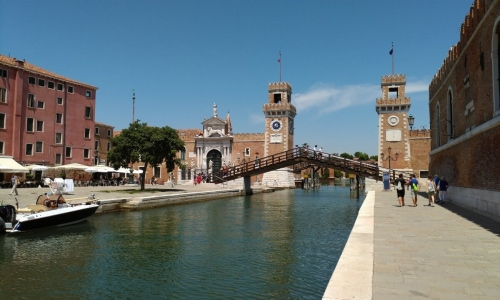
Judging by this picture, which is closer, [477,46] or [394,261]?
[394,261]

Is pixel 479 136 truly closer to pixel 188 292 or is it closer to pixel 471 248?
pixel 471 248

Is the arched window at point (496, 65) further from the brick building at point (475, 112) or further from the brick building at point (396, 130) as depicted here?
the brick building at point (396, 130)

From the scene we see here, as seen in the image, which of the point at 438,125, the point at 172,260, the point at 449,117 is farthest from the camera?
the point at 438,125

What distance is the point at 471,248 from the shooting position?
7816 millimetres

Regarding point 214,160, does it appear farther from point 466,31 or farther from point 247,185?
point 466,31

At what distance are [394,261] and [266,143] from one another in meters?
46.8

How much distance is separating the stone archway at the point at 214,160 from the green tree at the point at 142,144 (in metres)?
23.3

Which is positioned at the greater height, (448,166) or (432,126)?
(432,126)

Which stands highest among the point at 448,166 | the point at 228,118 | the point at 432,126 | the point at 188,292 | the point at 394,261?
the point at 228,118

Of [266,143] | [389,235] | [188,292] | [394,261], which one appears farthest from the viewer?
[266,143]

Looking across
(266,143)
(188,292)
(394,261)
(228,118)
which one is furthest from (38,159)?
(394,261)

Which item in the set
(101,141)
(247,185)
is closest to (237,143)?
(247,185)

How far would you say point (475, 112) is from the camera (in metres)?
14.9

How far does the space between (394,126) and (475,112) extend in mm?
32942
